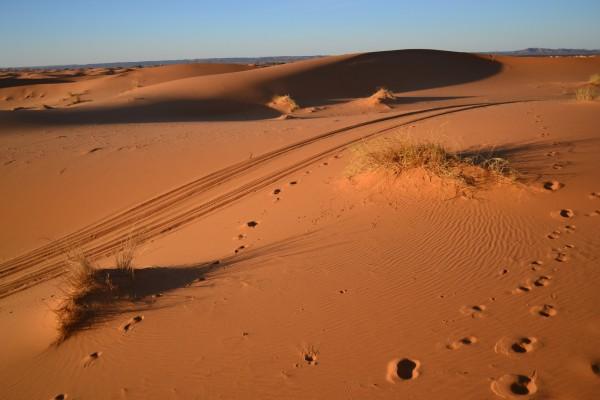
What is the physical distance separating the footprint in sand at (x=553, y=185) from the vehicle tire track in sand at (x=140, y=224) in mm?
3920

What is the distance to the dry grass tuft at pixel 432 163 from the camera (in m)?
5.12

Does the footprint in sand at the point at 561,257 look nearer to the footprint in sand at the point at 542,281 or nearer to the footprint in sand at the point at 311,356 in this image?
the footprint in sand at the point at 542,281

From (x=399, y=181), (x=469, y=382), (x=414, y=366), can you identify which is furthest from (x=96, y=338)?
(x=399, y=181)

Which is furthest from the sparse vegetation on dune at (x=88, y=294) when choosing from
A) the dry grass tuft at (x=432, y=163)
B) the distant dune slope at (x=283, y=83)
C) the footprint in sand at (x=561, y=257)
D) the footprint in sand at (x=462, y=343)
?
the distant dune slope at (x=283, y=83)

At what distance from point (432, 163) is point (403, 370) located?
10.9 feet

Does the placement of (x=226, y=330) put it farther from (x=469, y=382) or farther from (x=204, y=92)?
(x=204, y=92)

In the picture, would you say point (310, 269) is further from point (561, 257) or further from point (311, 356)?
point (561, 257)

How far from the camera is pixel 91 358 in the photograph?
3148mm

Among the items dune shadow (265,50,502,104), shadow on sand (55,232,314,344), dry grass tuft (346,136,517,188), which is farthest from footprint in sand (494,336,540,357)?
dune shadow (265,50,502,104)

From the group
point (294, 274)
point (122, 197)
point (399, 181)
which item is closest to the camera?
point (294, 274)

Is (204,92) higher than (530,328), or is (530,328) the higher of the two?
(204,92)

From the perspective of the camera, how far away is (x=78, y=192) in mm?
7688

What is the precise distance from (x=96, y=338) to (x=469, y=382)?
2.82 m

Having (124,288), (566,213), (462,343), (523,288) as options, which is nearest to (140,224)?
(124,288)
